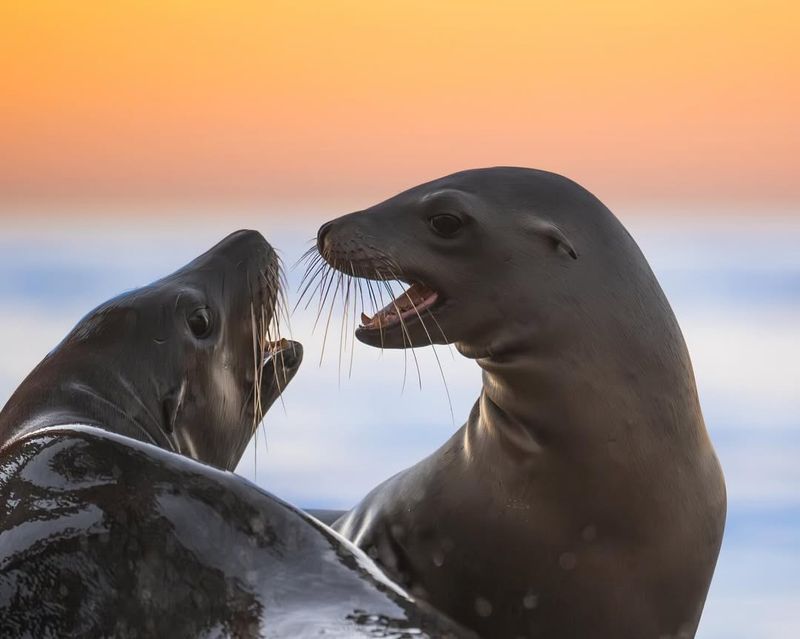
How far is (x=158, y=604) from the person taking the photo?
1.91 meters

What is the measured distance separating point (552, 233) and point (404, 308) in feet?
1.24

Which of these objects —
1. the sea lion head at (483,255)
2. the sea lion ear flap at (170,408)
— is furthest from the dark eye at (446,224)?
the sea lion ear flap at (170,408)

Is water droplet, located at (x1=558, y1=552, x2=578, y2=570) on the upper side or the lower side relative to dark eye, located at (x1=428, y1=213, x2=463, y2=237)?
lower

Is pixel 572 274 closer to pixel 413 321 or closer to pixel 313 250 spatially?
pixel 413 321

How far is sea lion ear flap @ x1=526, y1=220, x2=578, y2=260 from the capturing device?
11.0ft

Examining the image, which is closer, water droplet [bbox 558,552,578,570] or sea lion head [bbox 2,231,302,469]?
sea lion head [bbox 2,231,302,469]

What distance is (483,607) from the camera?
11.3 ft

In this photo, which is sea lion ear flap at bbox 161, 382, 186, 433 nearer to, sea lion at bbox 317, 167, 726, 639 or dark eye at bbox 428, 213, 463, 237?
sea lion at bbox 317, 167, 726, 639

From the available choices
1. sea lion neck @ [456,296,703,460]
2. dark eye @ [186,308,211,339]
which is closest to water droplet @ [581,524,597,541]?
sea lion neck @ [456,296,703,460]

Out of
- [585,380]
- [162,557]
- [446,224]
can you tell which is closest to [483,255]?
[446,224]

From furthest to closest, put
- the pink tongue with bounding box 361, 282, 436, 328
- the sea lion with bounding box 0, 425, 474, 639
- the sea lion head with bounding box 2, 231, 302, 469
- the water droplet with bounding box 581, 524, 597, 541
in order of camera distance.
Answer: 1. the pink tongue with bounding box 361, 282, 436, 328
2. the water droplet with bounding box 581, 524, 597, 541
3. the sea lion head with bounding box 2, 231, 302, 469
4. the sea lion with bounding box 0, 425, 474, 639

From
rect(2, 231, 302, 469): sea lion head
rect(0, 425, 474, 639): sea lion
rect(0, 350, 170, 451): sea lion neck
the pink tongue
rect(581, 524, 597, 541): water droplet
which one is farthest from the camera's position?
the pink tongue

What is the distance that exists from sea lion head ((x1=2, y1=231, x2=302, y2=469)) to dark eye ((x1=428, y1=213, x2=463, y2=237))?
1.79ft

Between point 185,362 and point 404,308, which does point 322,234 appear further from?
point 185,362
